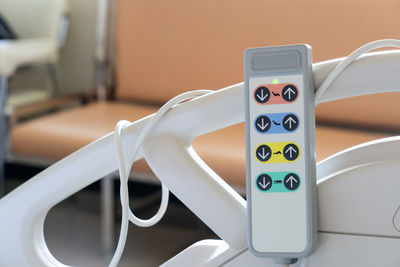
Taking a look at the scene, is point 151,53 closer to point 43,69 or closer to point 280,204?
point 43,69

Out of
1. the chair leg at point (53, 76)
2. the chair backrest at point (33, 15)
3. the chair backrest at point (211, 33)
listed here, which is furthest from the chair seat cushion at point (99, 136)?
the chair backrest at point (33, 15)

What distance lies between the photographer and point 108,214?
1578 mm

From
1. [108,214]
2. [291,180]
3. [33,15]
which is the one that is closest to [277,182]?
[291,180]

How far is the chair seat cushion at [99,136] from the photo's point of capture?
1282mm

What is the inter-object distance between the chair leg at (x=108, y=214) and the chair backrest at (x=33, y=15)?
87cm

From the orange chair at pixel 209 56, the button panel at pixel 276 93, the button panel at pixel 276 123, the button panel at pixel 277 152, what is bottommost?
the orange chair at pixel 209 56

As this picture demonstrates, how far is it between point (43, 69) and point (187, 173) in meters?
1.92

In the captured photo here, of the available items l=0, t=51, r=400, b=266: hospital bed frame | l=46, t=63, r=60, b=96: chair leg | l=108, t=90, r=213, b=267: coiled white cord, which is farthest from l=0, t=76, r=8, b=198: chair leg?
l=108, t=90, r=213, b=267: coiled white cord

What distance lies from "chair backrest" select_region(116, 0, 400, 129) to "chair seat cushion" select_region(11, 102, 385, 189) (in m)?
0.14

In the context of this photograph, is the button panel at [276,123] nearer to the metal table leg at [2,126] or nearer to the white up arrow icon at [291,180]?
the white up arrow icon at [291,180]

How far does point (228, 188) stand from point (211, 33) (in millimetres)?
1325

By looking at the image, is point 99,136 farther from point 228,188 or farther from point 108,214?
point 228,188


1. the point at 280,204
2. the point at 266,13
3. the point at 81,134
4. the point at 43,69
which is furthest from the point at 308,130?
the point at 43,69

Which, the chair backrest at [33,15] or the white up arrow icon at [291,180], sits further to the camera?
the chair backrest at [33,15]
